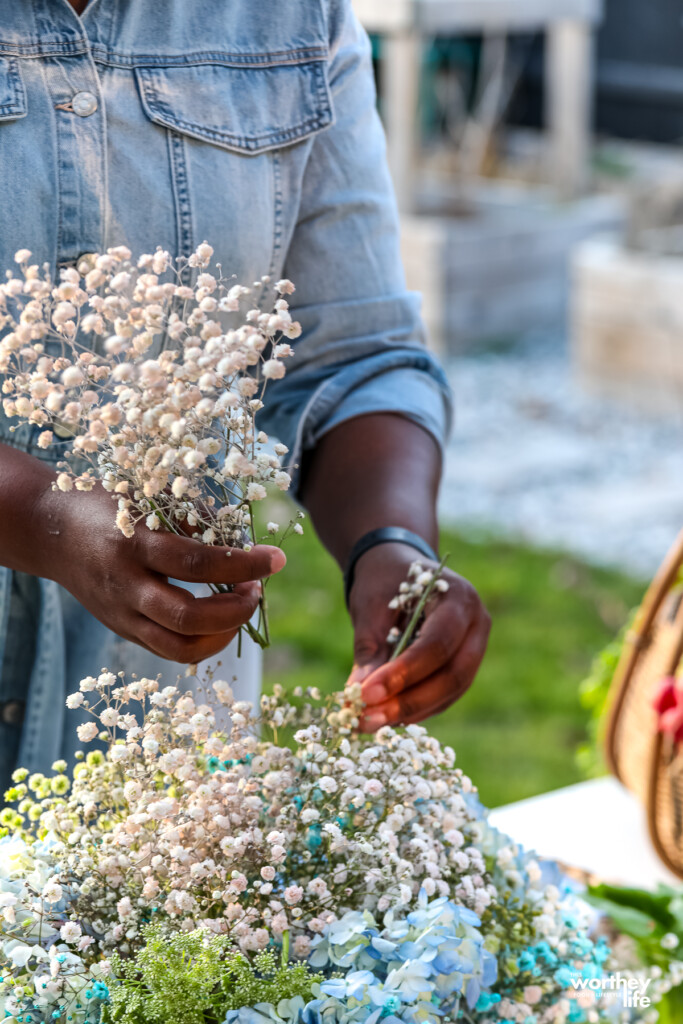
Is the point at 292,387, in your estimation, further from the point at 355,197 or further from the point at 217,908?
the point at 217,908

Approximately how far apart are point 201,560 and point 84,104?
1.51 feet

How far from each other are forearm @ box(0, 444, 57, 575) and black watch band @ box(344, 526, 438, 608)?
354 mm

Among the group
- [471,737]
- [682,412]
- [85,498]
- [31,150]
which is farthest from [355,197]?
[682,412]

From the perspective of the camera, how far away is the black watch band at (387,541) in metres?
1.09

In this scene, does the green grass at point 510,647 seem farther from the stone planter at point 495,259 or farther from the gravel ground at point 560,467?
the stone planter at point 495,259

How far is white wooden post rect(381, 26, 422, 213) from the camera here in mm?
6082

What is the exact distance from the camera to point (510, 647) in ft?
11.1

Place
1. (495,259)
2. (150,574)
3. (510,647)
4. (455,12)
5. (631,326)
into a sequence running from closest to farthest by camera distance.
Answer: (150,574) < (510,647) < (631,326) < (455,12) < (495,259)

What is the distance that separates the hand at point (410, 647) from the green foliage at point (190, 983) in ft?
0.83

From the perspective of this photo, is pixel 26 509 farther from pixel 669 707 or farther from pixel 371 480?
pixel 669 707

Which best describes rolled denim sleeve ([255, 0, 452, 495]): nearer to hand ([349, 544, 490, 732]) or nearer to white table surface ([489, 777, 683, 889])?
hand ([349, 544, 490, 732])

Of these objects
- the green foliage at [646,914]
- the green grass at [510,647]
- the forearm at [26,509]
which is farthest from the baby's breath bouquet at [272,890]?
the green grass at [510,647]

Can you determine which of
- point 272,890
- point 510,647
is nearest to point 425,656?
point 272,890

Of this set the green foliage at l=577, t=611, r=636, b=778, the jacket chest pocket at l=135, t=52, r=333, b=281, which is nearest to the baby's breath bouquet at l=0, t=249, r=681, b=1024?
the jacket chest pocket at l=135, t=52, r=333, b=281
